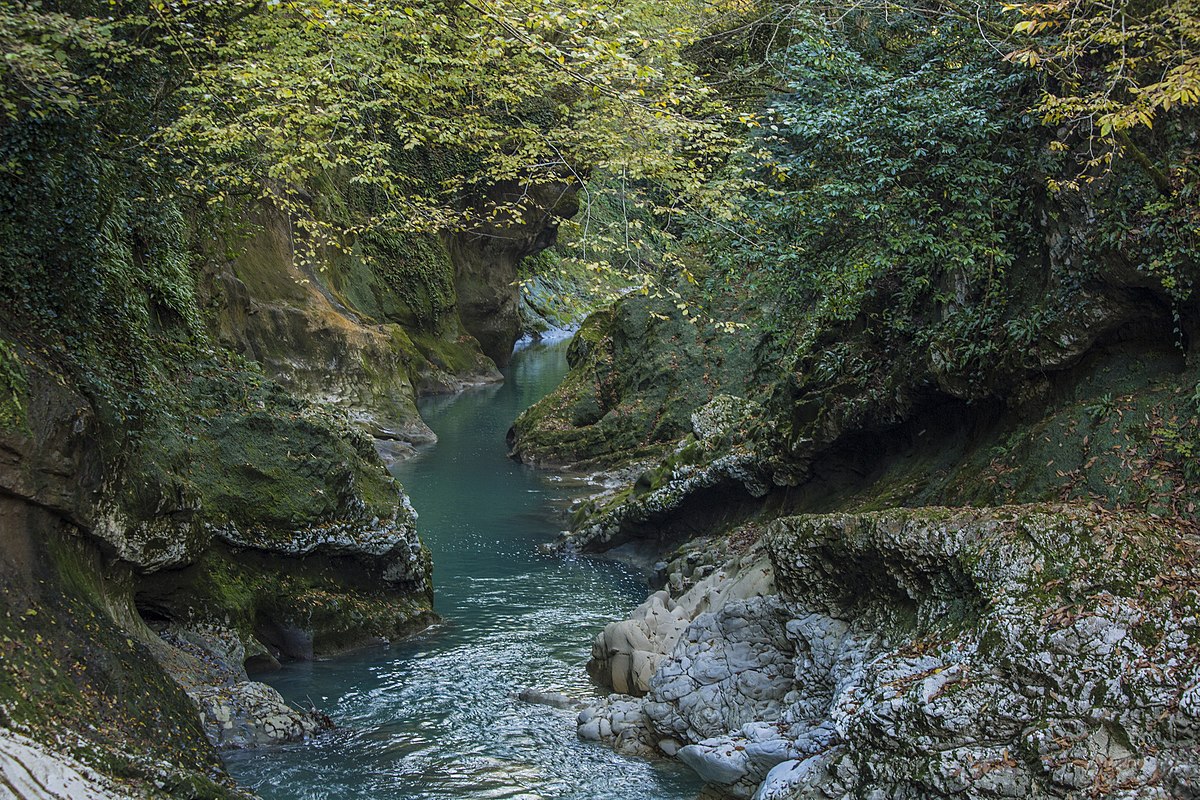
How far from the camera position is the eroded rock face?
21.2 ft

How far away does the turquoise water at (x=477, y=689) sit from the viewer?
30.0 ft

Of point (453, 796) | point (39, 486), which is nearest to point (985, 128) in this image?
point (453, 796)

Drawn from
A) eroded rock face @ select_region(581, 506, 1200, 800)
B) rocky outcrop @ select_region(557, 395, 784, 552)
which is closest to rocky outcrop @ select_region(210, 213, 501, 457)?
rocky outcrop @ select_region(557, 395, 784, 552)

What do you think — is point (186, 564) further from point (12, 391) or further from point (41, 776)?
point (41, 776)

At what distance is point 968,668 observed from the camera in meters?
7.18

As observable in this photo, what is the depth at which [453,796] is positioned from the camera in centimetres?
888

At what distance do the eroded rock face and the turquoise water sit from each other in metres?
1.22

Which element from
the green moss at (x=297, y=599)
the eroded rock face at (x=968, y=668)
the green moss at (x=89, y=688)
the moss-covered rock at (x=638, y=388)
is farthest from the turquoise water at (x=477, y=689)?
the moss-covered rock at (x=638, y=388)

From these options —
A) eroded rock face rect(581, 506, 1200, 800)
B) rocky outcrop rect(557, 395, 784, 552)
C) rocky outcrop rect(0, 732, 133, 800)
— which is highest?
rocky outcrop rect(0, 732, 133, 800)

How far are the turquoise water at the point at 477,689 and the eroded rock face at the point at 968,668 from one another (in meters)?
1.22

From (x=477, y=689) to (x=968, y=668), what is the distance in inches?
262

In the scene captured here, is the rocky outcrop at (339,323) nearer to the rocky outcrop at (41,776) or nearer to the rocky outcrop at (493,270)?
the rocky outcrop at (493,270)

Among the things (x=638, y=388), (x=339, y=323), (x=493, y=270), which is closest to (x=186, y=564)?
(x=638, y=388)

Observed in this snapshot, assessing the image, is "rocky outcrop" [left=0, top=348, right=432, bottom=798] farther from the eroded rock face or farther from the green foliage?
the green foliage
